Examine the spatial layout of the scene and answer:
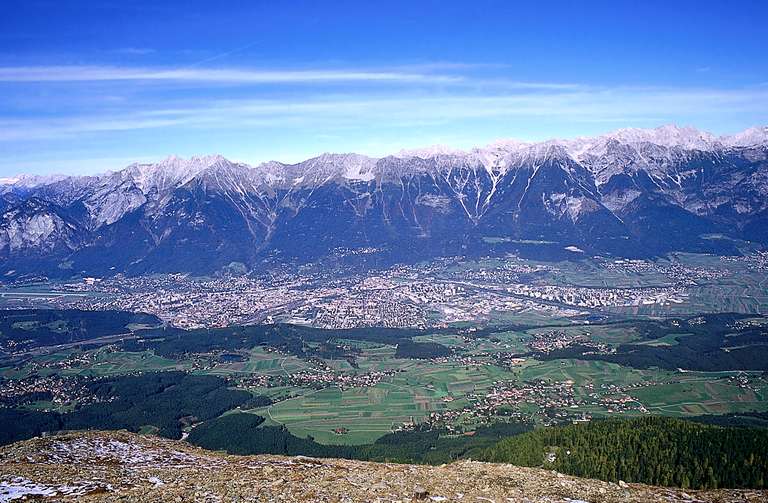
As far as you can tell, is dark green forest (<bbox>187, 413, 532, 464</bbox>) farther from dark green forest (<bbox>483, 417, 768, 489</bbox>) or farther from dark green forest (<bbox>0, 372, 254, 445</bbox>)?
dark green forest (<bbox>483, 417, 768, 489</bbox>)

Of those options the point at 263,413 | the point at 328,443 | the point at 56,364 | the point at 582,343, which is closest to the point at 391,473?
the point at 328,443

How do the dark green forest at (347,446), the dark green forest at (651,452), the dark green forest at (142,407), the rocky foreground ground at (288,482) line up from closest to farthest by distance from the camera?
the rocky foreground ground at (288,482) → the dark green forest at (651,452) → the dark green forest at (347,446) → the dark green forest at (142,407)

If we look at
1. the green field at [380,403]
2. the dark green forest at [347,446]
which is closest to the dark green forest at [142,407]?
the dark green forest at [347,446]

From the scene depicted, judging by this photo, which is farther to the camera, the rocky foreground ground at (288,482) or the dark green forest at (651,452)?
the dark green forest at (651,452)

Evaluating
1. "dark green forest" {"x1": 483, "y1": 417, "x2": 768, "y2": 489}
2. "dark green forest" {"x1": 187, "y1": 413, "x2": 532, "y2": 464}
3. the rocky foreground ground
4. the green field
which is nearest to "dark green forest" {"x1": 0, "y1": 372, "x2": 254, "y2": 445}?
"dark green forest" {"x1": 187, "y1": 413, "x2": 532, "y2": 464}

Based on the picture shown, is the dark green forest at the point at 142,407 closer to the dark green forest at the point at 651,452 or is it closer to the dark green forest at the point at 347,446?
the dark green forest at the point at 347,446
